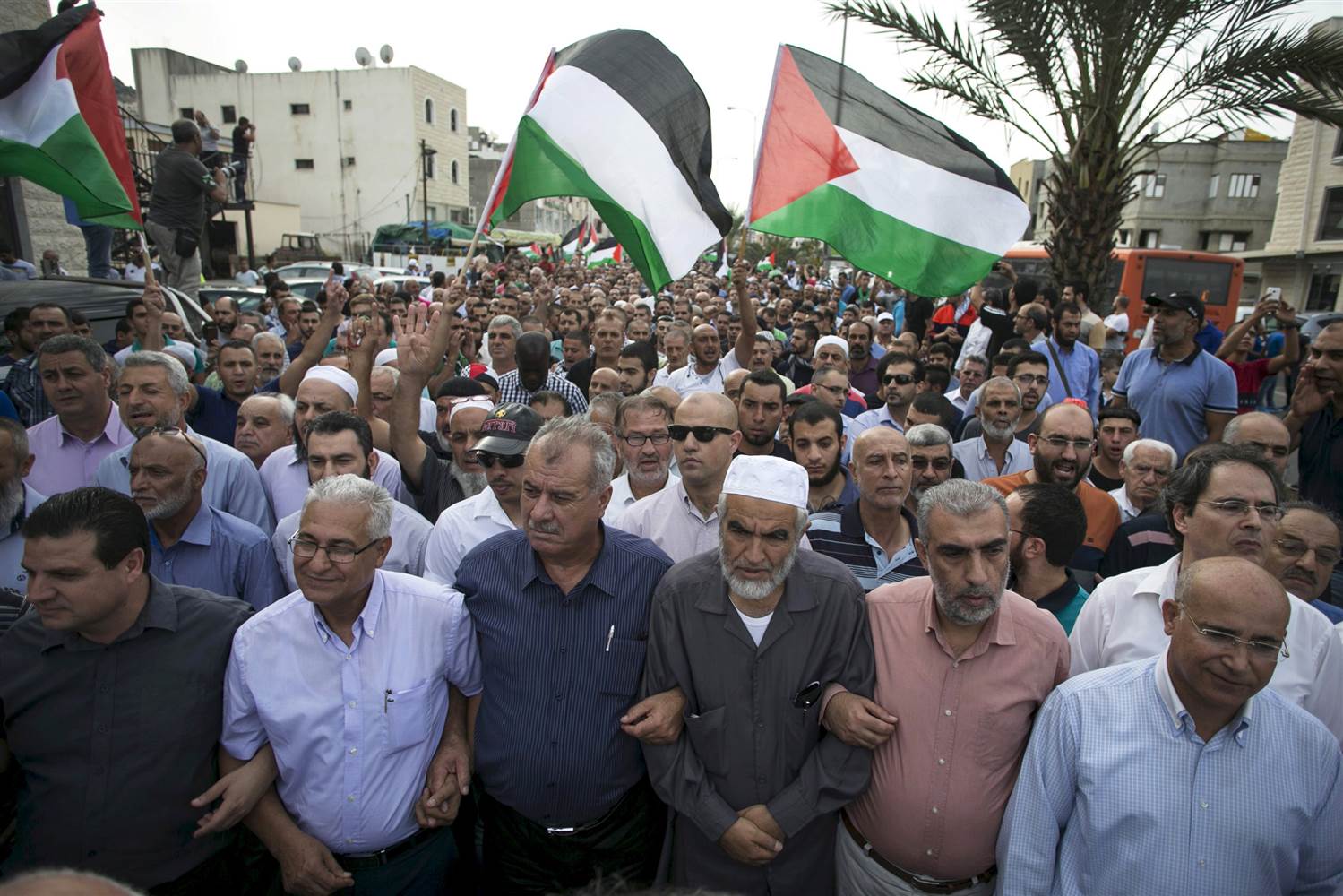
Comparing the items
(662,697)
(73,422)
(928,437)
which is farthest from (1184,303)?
(73,422)

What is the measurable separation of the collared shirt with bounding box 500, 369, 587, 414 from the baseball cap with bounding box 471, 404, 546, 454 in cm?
227

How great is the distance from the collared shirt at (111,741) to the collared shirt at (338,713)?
5.8 inches

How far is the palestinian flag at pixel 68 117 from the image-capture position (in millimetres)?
5449

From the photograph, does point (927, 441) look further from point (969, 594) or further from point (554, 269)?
point (554, 269)

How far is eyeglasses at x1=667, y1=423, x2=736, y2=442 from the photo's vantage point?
3.86m

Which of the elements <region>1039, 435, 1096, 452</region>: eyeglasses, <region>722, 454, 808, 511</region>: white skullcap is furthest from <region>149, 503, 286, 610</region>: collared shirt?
<region>1039, 435, 1096, 452</region>: eyeglasses

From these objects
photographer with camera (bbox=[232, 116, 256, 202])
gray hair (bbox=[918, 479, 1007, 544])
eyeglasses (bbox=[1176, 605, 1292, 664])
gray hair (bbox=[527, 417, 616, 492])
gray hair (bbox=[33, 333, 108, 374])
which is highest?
photographer with camera (bbox=[232, 116, 256, 202])

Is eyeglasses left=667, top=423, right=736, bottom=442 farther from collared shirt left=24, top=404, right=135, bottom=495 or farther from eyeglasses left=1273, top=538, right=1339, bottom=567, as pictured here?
collared shirt left=24, top=404, right=135, bottom=495

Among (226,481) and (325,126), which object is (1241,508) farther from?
(325,126)

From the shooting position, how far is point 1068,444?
14.8 ft

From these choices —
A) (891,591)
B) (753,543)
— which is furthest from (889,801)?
(753,543)

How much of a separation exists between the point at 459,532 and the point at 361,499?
0.92m

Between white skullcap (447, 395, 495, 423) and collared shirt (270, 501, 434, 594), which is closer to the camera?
collared shirt (270, 501, 434, 594)

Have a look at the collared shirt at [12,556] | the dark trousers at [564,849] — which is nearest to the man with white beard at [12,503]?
the collared shirt at [12,556]
